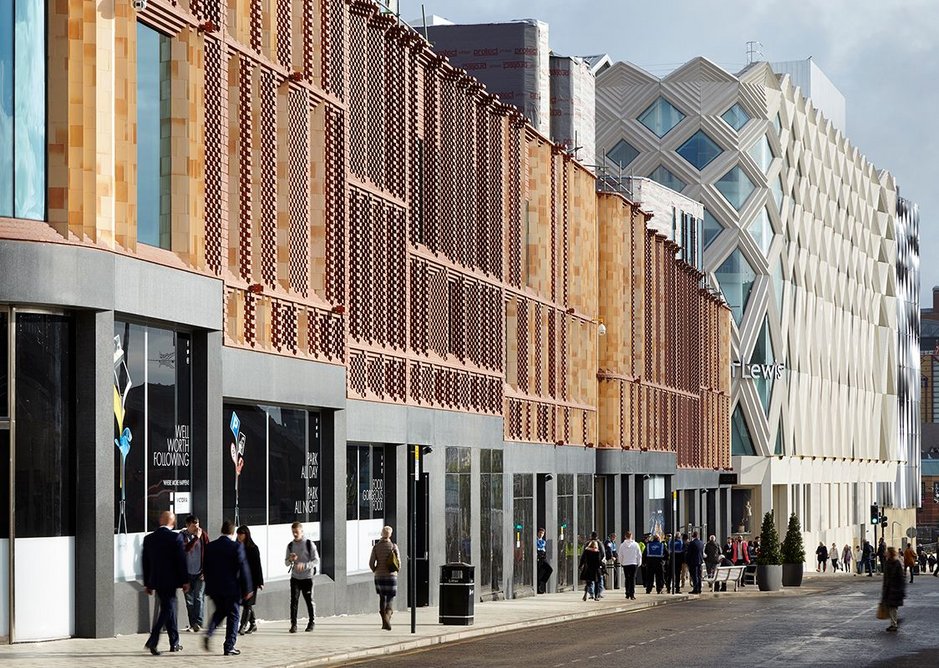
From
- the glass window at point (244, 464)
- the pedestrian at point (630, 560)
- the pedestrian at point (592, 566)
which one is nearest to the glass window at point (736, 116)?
the pedestrian at point (630, 560)

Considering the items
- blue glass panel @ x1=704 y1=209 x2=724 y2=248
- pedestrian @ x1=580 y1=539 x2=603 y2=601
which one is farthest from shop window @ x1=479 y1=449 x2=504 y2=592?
blue glass panel @ x1=704 y1=209 x2=724 y2=248

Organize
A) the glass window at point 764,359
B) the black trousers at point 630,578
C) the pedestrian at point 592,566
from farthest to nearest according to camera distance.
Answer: the glass window at point 764,359 → the black trousers at point 630,578 → the pedestrian at point 592,566

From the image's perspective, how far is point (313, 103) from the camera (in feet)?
106

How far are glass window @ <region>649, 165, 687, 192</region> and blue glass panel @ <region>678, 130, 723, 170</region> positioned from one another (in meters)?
1.30

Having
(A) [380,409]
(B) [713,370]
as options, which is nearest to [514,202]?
(A) [380,409]

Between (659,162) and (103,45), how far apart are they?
81248 millimetres

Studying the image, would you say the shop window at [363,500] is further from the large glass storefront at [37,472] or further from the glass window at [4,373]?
the glass window at [4,373]

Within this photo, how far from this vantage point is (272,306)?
3047 centimetres

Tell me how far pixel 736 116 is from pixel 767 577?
51.4 m

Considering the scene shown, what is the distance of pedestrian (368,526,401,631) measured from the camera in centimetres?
2852

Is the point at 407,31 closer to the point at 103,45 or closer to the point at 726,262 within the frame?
Result: the point at 103,45

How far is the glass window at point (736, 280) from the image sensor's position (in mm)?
104125

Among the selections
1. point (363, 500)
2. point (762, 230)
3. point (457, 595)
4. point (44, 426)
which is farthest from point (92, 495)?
point (762, 230)

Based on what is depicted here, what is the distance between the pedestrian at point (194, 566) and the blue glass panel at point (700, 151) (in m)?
80.3
